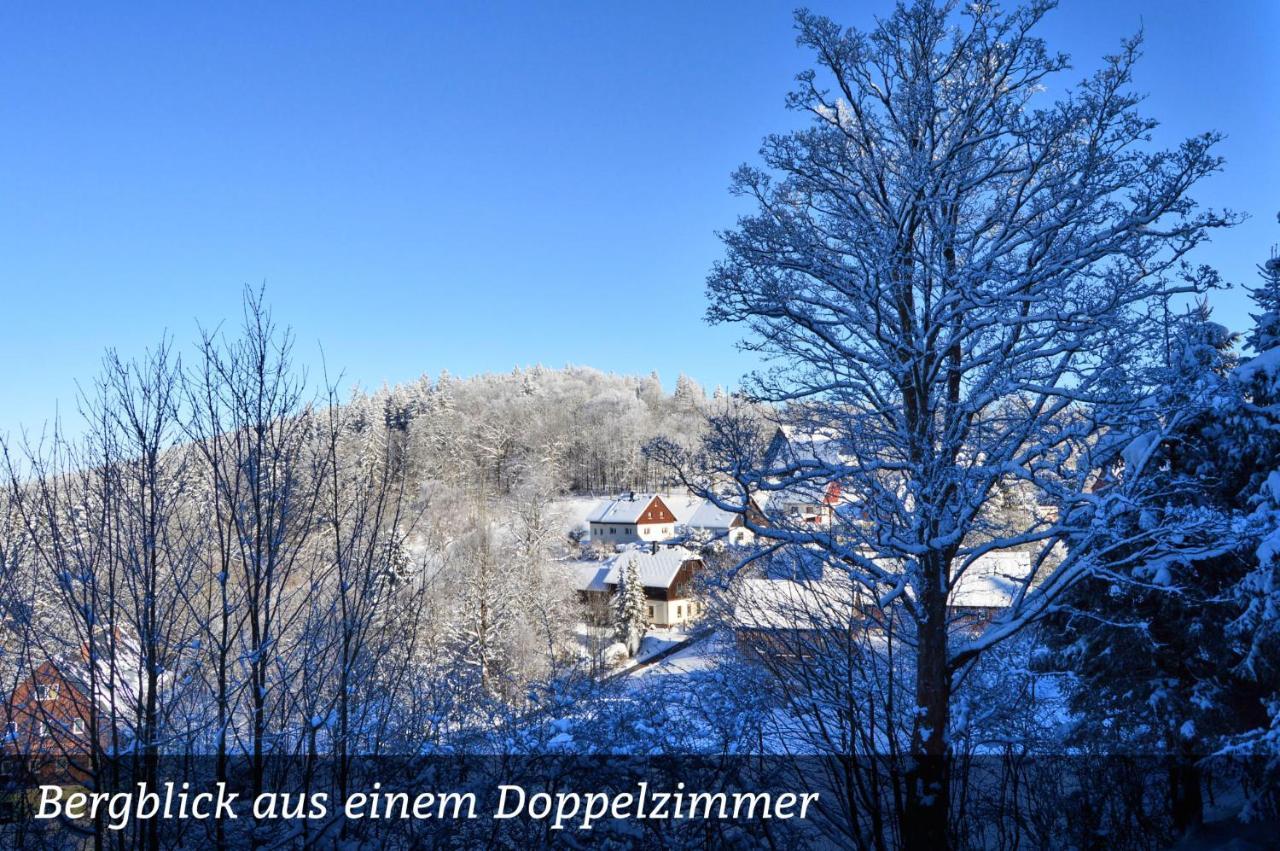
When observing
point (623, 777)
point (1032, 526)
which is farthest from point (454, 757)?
point (1032, 526)

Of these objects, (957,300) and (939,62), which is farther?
(939,62)

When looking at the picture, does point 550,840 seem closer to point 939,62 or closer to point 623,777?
point 623,777

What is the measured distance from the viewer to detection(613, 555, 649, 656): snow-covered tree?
2870 cm

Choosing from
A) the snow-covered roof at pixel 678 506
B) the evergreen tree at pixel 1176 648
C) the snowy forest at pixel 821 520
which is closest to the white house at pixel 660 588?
the snow-covered roof at pixel 678 506

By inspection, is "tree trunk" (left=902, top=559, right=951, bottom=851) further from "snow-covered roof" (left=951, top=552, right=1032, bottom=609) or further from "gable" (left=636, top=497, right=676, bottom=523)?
"gable" (left=636, top=497, right=676, bottom=523)

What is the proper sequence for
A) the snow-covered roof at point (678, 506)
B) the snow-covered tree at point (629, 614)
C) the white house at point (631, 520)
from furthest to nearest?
the snow-covered roof at point (678, 506), the white house at point (631, 520), the snow-covered tree at point (629, 614)

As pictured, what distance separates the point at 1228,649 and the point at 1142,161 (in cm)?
621

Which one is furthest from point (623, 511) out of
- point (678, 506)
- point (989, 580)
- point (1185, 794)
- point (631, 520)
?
point (1185, 794)

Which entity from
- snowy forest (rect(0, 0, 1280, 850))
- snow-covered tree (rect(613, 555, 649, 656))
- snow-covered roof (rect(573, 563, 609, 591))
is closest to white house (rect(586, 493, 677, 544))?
snow-covered roof (rect(573, 563, 609, 591))

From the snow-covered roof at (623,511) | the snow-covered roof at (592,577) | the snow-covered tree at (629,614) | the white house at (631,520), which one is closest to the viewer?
the snow-covered tree at (629,614)

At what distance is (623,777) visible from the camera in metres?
4.05

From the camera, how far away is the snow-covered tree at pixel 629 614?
28.7m

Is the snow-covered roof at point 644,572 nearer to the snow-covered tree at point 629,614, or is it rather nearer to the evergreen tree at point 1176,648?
the snow-covered tree at point 629,614

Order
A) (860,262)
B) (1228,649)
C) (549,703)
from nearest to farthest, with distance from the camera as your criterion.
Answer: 1. (549,703)
2. (860,262)
3. (1228,649)
